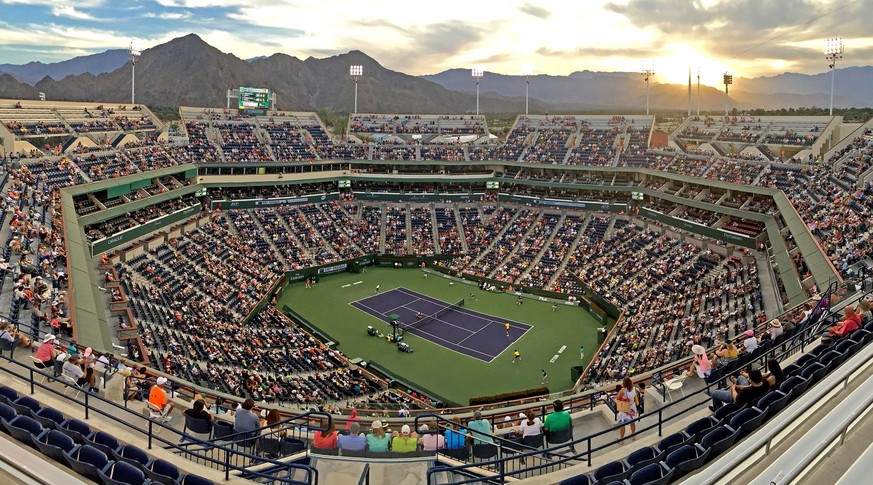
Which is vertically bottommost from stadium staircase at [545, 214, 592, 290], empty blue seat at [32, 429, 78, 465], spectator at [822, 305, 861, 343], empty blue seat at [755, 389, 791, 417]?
stadium staircase at [545, 214, 592, 290]

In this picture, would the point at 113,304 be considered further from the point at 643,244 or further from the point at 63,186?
the point at 643,244

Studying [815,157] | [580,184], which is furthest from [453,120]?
[815,157]

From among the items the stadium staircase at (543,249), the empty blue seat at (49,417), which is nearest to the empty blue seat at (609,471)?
the empty blue seat at (49,417)

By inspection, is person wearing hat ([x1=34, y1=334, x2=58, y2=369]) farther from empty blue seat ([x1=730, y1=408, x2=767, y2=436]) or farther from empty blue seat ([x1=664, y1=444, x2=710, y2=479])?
empty blue seat ([x1=730, y1=408, x2=767, y2=436])

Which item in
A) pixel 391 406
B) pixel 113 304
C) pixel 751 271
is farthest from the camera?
pixel 751 271

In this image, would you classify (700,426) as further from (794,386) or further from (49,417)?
(49,417)

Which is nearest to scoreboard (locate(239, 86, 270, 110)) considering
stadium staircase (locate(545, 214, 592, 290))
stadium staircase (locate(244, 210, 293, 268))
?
stadium staircase (locate(244, 210, 293, 268))
